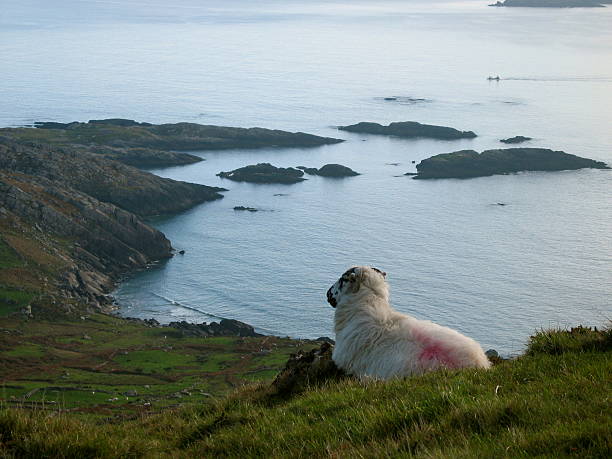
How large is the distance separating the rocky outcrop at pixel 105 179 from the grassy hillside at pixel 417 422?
140 metres

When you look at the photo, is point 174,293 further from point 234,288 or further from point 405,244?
point 405,244

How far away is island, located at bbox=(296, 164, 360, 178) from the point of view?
6663 inches

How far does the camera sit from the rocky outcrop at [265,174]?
17100cm

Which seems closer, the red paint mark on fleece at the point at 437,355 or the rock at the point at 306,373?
the red paint mark on fleece at the point at 437,355

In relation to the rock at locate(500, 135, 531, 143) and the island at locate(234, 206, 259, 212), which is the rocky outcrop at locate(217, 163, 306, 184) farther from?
the rock at locate(500, 135, 531, 143)

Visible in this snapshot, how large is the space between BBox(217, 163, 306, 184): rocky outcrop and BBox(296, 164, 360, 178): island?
2.99 metres

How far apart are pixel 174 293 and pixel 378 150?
3582 inches

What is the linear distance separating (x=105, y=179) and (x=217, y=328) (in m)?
67.1

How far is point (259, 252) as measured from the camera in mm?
126438

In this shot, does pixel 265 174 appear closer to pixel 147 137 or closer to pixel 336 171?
pixel 336 171

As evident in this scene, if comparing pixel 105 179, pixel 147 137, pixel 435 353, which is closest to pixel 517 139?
pixel 147 137

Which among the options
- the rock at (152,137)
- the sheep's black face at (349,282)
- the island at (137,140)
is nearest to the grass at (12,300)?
the sheep's black face at (349,282)

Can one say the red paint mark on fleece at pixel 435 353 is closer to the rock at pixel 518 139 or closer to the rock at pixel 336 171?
the rock at pixel 336 171

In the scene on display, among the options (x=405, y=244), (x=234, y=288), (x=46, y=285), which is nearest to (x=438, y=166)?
(x=405, y=244)
